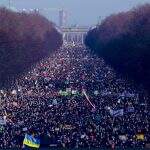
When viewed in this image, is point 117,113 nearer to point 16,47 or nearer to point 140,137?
point 140,137

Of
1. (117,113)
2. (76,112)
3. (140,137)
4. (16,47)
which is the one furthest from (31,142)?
(16,47)

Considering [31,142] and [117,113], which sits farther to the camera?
[117,113]

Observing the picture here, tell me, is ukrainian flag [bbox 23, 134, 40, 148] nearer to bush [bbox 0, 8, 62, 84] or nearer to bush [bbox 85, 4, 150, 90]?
bush [bbox 85, 4, 150, 90]

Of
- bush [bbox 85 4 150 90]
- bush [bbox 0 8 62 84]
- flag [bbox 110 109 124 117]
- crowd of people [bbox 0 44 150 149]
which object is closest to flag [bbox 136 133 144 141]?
crowd of people [bbox 0 44 150 149]

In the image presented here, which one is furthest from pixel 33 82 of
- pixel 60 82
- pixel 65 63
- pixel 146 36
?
pixel 65 63

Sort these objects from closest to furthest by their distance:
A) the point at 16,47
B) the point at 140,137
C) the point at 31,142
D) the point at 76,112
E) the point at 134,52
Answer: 1. the point at 31,142
2. the point at 140,137
3. the point at 76,112
4. the point at 134,52
5. the point at 16,47

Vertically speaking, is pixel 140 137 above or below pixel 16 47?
below

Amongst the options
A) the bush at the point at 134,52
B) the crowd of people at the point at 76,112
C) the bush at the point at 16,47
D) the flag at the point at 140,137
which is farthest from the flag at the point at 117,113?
the bush at the point at 16,47

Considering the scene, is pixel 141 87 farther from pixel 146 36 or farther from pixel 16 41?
pixel 16 41
